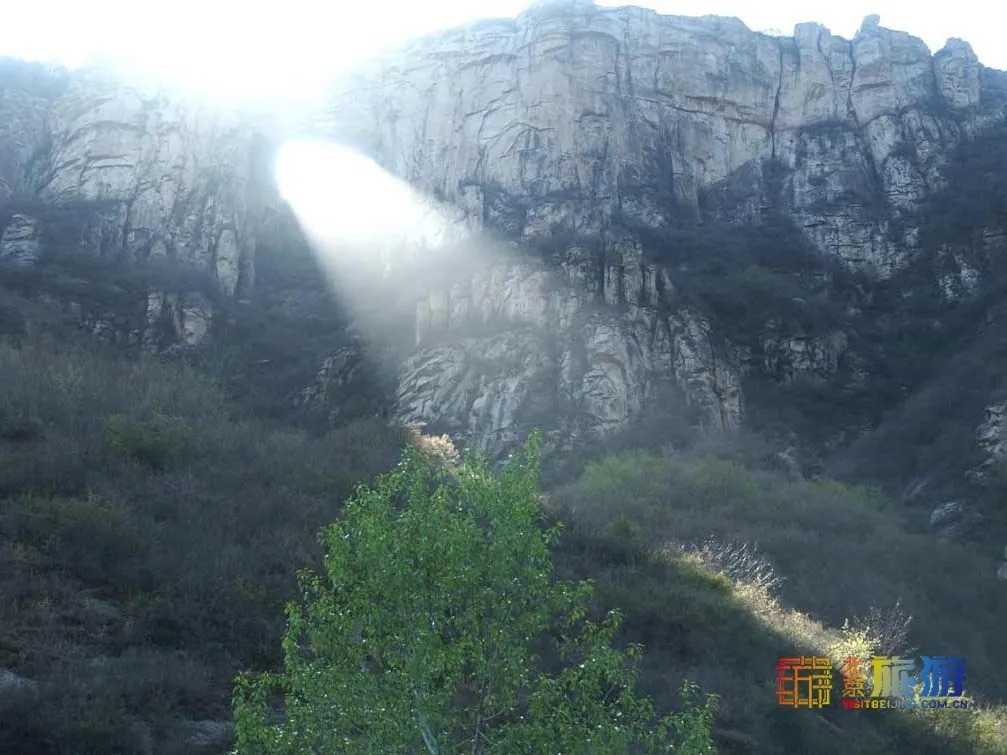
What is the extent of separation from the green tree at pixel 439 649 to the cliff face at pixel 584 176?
25.1m

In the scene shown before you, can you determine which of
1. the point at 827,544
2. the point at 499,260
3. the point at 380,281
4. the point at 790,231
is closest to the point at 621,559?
the point at 827,544

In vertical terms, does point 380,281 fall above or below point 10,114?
below

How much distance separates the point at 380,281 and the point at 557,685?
129 ft

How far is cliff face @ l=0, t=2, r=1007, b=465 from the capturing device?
36.1 metres

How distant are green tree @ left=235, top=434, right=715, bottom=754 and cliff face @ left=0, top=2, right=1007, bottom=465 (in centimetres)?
2512

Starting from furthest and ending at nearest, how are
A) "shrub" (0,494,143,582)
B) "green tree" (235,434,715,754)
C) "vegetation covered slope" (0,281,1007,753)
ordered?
"shrub" (0,494,143,582)
"vegetation covered slope" (0,281,1007,753)
"green tree" (235,434,715,754)

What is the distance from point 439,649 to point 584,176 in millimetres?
41706

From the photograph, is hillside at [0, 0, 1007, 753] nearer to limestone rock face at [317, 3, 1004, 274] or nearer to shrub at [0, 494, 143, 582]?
shrub at [0, 494, 143, 582]

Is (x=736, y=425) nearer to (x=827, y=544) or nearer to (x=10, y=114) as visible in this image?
(x=827, y=544)

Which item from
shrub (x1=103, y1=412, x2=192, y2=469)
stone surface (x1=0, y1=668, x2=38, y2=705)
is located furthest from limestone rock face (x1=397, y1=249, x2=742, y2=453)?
stone surface (x1=0, y1=668, x2=38, y2=705)

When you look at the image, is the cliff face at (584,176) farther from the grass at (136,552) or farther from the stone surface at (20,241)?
the grass at (136,552)

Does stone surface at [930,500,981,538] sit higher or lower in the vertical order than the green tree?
lower

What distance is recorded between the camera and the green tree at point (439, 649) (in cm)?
617

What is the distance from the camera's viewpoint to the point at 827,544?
23672 mm
